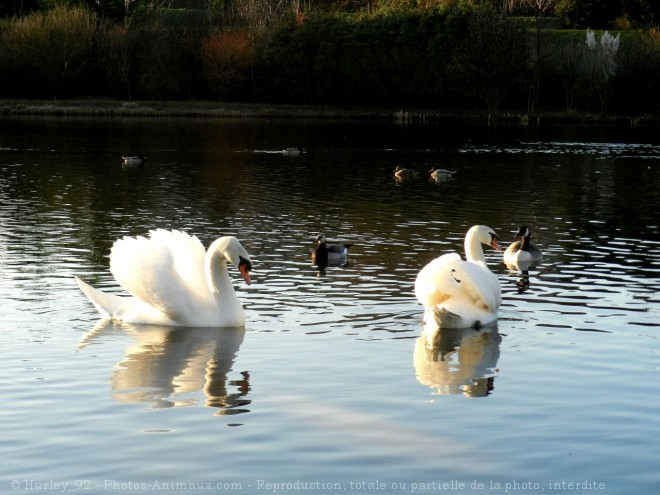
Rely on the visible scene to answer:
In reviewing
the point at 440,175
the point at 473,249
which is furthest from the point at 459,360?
the point at 440,175

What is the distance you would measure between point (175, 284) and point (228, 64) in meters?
65.9

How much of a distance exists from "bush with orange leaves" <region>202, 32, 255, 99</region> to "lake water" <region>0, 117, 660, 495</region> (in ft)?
166

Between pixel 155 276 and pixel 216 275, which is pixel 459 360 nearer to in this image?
pixel 216 275

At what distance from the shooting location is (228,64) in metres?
78.3

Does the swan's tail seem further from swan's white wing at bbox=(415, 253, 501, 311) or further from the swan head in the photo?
swan's white wing at bbox=(415, 253, 501, 311)

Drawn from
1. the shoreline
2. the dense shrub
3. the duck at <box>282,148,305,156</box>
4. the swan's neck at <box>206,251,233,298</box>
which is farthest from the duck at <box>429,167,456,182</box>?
the dense shrub

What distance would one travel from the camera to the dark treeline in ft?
254

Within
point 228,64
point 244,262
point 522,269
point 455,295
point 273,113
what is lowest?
point 273,113

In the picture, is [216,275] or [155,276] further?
[216,275]

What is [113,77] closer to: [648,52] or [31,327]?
[648,52]

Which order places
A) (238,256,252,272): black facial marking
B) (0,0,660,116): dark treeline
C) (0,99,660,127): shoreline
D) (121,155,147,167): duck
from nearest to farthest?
(238,256,252,272): black facial marking, (121,155,147,167): duck, (0,99,660,127): shoreline, (0,0,660,116): dark treeline

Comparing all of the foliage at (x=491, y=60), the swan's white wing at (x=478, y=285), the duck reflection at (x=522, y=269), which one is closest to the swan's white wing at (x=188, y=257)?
the swan's white wing at (x=478, y=285)

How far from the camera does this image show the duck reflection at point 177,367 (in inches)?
434

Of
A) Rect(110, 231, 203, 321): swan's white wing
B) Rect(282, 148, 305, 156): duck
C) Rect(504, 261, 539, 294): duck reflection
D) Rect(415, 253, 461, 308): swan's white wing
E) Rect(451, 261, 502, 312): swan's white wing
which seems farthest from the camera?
Rect(282, 148, 305, 156): duck
